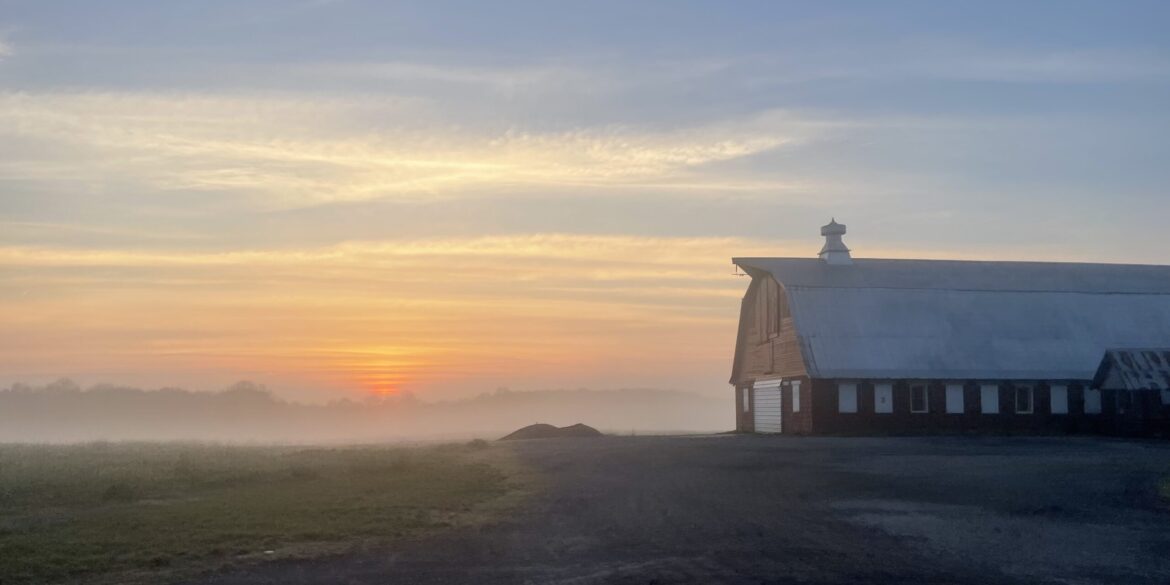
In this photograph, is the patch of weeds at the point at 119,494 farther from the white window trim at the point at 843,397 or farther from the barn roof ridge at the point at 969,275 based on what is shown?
the barn roof ridge at the point at 969,275

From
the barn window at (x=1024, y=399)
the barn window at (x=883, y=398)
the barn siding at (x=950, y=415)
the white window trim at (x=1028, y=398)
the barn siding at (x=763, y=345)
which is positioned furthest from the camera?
the barn siding at (x=763, y=345)

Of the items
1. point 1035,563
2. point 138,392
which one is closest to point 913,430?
point 1035,563

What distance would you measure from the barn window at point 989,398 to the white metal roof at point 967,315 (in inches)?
24.4

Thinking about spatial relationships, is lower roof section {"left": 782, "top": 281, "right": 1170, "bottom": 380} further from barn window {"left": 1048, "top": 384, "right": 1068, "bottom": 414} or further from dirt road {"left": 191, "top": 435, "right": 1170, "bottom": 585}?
dirt road {"left": 191, "top": 435, "right": 1170, "bottom": 585}

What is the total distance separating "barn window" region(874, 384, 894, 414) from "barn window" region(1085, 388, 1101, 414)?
30.2 feet

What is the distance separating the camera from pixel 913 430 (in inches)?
1925

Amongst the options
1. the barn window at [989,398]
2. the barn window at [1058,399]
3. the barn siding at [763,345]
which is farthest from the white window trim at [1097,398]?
the barn siding at [763,345]

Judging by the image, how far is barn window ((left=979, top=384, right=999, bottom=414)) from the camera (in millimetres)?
49719

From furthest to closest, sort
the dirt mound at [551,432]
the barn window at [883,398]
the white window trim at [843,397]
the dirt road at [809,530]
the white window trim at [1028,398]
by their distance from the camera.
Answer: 1. the dirt mound at [551,432]
2. the white window trim at [1028,398]
3. the barn window at [883,398]
4. the white window trim at [843,397]
5. the dirt road at [809,530]

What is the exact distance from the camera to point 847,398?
48.8m

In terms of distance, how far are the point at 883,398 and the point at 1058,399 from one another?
8339 mm

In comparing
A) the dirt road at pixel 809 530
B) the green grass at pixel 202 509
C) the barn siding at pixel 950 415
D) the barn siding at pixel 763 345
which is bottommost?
the dirt road at pixel 809 530

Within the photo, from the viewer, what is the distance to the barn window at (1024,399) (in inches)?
1973

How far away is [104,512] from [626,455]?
18.1 metres
